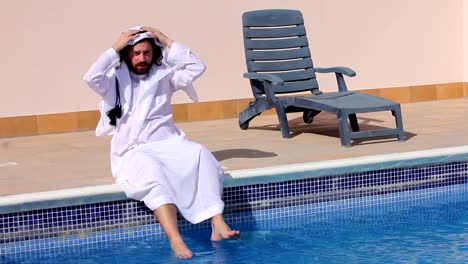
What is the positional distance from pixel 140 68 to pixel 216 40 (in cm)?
379

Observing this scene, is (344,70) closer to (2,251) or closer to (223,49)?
(223,49)

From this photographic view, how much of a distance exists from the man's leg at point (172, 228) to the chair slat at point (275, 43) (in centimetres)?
341

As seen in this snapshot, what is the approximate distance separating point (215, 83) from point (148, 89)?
12.3 feet

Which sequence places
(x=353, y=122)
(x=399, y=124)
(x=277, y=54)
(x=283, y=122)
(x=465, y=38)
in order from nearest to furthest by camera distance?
1. (x=399, y=124)
2. (x=283, y=122)
3. (x=353, y=122)
4. (x=277, y=54)
5. (x=465, y=38)

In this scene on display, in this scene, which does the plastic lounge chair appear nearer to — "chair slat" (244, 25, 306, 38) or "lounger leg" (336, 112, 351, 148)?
"chair slat" (244, 25, 306, 38)

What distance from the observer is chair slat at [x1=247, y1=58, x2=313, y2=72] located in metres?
8.77

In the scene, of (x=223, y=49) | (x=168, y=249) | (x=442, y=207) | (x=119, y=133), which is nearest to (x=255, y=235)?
(x=168, y=249)

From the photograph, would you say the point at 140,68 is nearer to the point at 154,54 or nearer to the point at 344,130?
the point at 154,54

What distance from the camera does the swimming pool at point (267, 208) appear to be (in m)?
5.77

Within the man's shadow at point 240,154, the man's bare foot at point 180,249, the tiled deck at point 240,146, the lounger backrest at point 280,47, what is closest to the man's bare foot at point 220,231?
the man's bare foot at point 180,249

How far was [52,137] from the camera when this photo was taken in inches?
346

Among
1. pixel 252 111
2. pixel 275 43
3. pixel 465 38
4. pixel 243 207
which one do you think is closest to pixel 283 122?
pixel 252 111

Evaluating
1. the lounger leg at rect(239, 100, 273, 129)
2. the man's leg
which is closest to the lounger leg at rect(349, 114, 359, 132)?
the lounger leg at rect(239, 100, 273, 129)

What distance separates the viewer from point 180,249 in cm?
545
